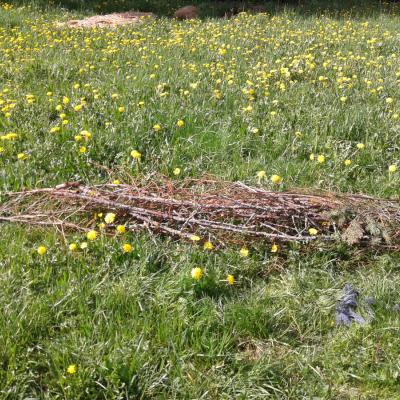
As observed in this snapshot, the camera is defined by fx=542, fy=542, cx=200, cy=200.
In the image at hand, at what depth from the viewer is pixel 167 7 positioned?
518 inches

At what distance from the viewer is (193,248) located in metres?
3.21

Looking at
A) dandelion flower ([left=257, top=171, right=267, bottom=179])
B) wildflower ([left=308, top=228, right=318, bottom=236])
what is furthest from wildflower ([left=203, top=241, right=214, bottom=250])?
dandelion flower ([left=257, top=171, right=267, bottom=179])

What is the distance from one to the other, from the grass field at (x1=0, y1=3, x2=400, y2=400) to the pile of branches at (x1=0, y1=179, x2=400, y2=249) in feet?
0.37

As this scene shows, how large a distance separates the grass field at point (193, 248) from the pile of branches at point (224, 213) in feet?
0.37

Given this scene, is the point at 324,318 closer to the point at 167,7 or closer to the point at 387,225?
the point at 387,225

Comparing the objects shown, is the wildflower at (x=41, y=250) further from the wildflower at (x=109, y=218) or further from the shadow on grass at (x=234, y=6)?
the shadow on grass at (x=234, y=6)

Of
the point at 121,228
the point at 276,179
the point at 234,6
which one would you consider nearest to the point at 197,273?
the point at 121,228

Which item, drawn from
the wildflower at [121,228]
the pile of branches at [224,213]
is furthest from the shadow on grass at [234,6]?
the wildflower at [121,228]

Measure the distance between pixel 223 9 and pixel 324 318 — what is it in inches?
442

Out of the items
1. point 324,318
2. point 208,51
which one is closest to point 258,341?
point 324,318

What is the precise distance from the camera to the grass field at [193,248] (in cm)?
248

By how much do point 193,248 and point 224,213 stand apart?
39cm

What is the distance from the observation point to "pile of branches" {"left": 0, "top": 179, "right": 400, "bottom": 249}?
3324 millimetres

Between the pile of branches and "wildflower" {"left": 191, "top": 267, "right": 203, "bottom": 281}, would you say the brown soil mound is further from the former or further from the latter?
"wildflower" {"left": 191, "top": 267, "right": 203, "bottom": 281}
